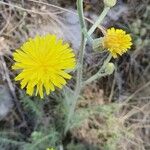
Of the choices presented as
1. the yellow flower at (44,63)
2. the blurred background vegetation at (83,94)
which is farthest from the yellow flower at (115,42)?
the blurred background vegetation at (83,94)

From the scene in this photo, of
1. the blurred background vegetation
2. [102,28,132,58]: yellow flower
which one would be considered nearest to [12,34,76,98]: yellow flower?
[102,28,132,58]: yellow flower

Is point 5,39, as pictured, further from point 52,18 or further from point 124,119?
point 124,119

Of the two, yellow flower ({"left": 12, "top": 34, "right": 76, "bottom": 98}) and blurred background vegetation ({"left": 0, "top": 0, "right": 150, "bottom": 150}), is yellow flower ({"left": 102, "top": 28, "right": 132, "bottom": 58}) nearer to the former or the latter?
yellow flower ({"left": 12, "top": 34, "right": 76, "bottom": 98})

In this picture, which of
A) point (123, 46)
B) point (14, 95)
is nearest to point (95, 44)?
point (123, 46)

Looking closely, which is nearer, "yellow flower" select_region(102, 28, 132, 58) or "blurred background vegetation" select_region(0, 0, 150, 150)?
"yellow flower" select_region(102, 28, 132, 58)

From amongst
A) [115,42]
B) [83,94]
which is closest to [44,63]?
[115,42]
